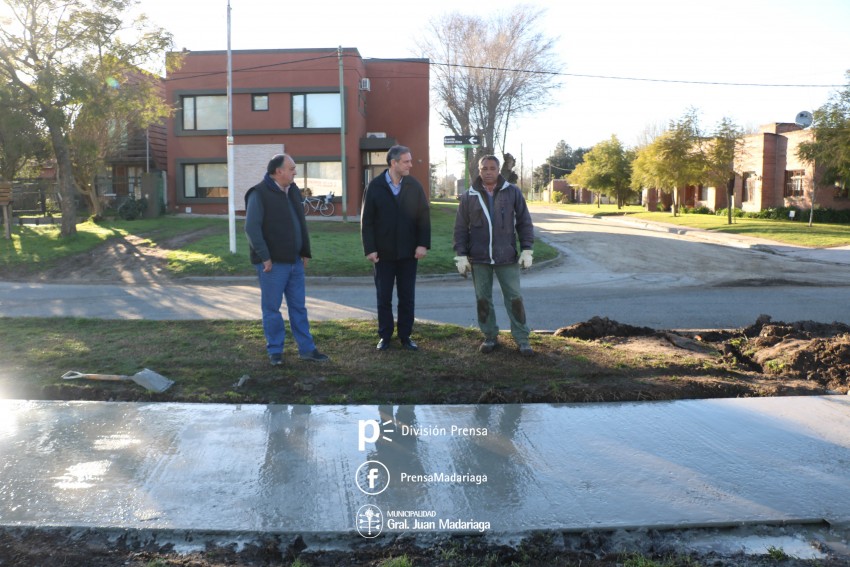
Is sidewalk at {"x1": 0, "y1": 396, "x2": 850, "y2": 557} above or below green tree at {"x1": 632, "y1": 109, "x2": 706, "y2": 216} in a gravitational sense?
below

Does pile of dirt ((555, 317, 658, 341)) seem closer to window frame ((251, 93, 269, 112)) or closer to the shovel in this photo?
the shovel

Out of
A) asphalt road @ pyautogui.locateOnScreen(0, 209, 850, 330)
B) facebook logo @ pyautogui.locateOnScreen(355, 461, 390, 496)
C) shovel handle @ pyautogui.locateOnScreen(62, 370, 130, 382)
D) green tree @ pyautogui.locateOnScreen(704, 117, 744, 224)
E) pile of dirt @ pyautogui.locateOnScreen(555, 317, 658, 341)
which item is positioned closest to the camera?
facebook logo @ pyautogui.locateOnScreen(355, 461, 390, 496)

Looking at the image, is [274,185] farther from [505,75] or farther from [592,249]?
[505,75]

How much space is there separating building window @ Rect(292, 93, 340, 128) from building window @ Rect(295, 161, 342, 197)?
171cm

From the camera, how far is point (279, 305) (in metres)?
6.36

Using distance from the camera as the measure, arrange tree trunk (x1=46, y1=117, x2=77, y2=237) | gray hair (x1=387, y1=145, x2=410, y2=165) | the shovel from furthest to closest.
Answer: tree trunk (x1=46, y1=117, x2=77, y2=237), gray hair (x1=387, y1=145, x2=410, y2=165), the shovel

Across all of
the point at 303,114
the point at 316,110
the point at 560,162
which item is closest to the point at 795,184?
the point at 316,110

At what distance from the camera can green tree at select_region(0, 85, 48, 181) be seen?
66.5ft

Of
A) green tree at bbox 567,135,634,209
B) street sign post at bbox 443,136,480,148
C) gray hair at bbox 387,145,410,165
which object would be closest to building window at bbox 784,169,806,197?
green tree at bbox 567,135,634,209

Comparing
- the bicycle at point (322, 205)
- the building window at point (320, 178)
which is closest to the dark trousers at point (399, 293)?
the bicycle at point (322, 205)

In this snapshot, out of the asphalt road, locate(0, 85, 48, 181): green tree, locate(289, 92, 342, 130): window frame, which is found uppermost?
locate(289, 92, 342, 130): window frame

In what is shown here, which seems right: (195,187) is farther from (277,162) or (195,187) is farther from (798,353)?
(798,353)

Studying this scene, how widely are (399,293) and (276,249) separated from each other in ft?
Answer: 4.09

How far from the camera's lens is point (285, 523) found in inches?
133
